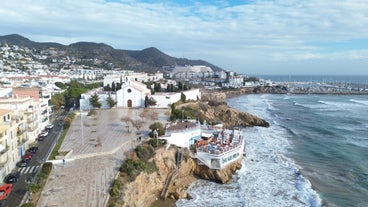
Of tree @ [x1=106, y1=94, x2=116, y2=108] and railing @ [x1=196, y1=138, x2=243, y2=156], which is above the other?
tree @ [x1=106, y1=94, x2=116, y2=108]

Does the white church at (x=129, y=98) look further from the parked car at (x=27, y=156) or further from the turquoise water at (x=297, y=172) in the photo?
the parked car at (x=27, y=156)

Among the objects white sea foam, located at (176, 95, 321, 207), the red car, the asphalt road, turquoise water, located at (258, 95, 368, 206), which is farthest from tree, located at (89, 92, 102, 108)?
turquoise water, located at (258, 95, 368, 206)

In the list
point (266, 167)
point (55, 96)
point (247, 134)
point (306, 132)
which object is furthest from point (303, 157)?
point (55, 96)

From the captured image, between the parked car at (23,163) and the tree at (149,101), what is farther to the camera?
the tree at (149,101)

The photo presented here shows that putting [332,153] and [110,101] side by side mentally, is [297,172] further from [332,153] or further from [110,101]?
[110,101]

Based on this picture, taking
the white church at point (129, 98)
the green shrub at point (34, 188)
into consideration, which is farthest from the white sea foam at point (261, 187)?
the white church at point (129, 98)

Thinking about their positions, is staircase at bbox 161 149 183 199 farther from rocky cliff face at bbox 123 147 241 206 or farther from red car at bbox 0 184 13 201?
red car at bbox 0 184 13 201

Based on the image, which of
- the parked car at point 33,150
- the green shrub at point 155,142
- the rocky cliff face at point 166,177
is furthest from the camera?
the parked car at point 33,150
